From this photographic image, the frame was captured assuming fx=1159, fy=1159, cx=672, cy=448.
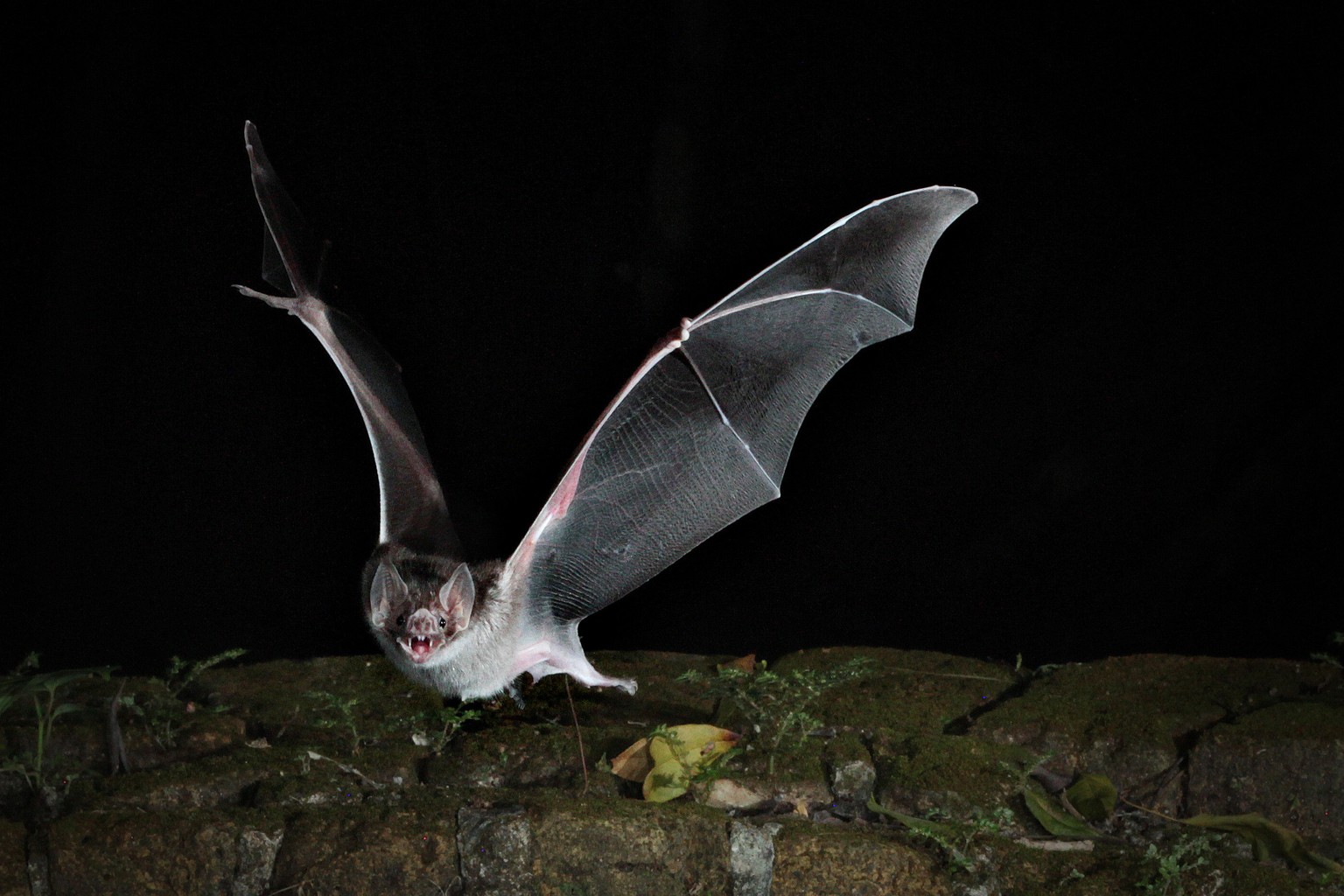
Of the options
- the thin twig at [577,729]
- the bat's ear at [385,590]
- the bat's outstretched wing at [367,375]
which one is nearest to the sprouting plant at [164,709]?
the bat's ear at [385,590]

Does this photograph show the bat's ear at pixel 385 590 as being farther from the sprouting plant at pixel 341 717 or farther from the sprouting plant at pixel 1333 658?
the sprouting plant at pixel 1333 658

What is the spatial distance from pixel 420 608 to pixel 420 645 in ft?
0.28

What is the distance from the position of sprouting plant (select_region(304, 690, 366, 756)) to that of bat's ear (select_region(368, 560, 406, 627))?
0.32m

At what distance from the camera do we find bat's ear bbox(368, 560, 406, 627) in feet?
8.67

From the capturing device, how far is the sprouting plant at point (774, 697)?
9.09ft

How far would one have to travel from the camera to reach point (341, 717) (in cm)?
301

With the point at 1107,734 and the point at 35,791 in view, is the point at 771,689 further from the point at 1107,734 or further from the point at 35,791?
the point at 35,791

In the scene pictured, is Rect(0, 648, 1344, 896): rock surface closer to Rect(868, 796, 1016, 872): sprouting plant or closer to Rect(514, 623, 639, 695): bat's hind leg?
Rect(868, 796, 1016, 872): sprouting plant

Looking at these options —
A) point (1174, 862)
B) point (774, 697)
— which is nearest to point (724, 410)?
point (774, 697)

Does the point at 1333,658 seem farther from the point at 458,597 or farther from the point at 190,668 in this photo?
the point at 190,668

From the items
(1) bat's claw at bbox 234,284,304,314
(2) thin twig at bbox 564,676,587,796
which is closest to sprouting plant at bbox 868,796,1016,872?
(2) thin twig at bbox 564,676,587,796

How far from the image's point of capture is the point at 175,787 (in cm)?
262

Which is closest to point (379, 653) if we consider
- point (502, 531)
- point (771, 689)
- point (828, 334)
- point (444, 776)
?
point (502, 531)

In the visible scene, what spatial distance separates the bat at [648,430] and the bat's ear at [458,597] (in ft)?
0.41
